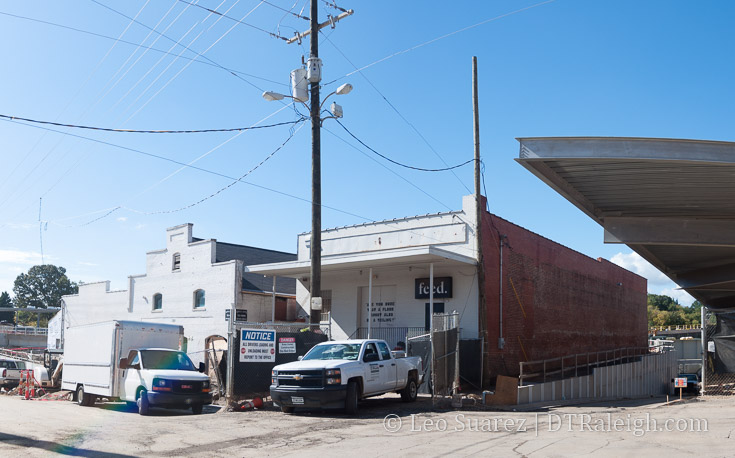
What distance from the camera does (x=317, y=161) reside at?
1842 centimetres

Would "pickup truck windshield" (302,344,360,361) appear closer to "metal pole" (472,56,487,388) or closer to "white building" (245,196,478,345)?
"white building" (245,196,478,345)

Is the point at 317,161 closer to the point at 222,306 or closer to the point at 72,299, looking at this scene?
the point at 222,306

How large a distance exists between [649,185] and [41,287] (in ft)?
398

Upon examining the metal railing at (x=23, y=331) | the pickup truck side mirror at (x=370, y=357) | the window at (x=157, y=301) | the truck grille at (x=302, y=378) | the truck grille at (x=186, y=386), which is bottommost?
the metal railing at (x=23, y=331)

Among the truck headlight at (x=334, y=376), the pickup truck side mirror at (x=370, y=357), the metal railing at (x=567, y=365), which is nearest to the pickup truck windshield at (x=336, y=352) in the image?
the pickup truck side mirror at (x=370, y=357)

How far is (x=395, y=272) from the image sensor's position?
24922 millimetres

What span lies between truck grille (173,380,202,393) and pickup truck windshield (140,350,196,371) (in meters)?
1.14

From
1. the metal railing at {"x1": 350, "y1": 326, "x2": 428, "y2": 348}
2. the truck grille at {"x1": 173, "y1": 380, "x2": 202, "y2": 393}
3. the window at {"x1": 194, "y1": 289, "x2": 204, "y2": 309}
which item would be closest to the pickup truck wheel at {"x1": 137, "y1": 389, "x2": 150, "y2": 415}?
the truck grille at {"x1": 173, "y1": 380, "x2": 202, "y2": 393}

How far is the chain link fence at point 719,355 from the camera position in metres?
20.4

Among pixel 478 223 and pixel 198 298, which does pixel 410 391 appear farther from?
pixel 198 298

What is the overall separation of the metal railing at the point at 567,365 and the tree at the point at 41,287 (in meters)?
104

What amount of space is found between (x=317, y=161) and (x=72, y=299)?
3063 cm

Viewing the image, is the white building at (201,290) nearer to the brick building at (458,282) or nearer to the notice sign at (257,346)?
the brick building at (458,282)

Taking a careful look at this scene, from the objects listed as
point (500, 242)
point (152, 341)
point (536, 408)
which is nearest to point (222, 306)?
point (152, 341)
